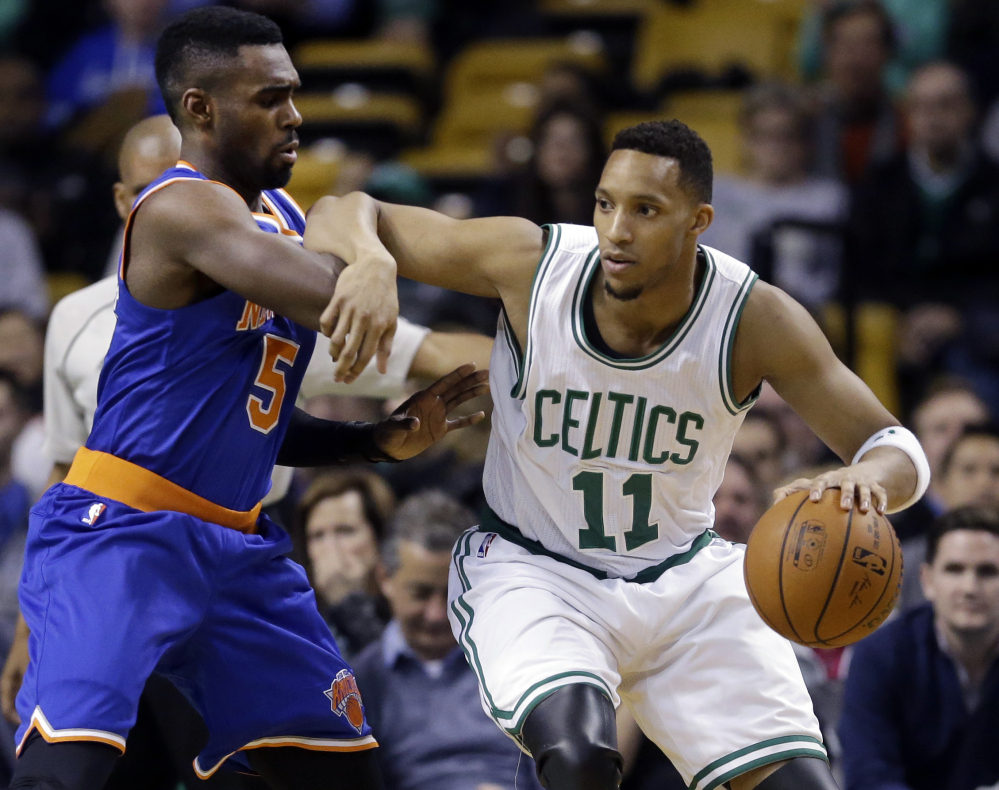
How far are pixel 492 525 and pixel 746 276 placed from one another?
928 millimetres

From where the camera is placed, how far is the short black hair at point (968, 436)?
5809 millimetres

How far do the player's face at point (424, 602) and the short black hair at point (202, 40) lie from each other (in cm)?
212

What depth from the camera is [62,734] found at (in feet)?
9.88

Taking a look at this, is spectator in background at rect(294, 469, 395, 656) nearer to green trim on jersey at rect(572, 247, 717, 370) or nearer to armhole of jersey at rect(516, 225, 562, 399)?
armhole of jersey at rect(516, 225, 562, 399)

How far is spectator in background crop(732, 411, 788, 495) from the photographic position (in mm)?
6043

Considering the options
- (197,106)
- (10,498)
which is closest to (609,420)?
(197,106)

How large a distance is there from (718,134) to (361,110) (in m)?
2.46

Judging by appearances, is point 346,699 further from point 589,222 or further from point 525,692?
point 589,222

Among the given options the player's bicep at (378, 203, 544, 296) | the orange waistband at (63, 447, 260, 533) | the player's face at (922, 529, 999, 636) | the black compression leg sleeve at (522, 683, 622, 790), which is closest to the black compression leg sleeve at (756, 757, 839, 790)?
the black compression leg sleeve at (522, 683, 622, 790)

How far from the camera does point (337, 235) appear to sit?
3.35 metres

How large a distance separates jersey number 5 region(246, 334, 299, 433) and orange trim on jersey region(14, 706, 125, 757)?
2.53ft

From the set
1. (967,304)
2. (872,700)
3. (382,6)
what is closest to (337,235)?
(872,700)

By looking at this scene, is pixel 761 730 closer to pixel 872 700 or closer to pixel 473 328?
pixel 872 700

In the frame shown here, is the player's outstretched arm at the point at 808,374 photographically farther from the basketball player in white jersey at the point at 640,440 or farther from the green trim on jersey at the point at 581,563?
the green trim on jersey at the point at 581,563
